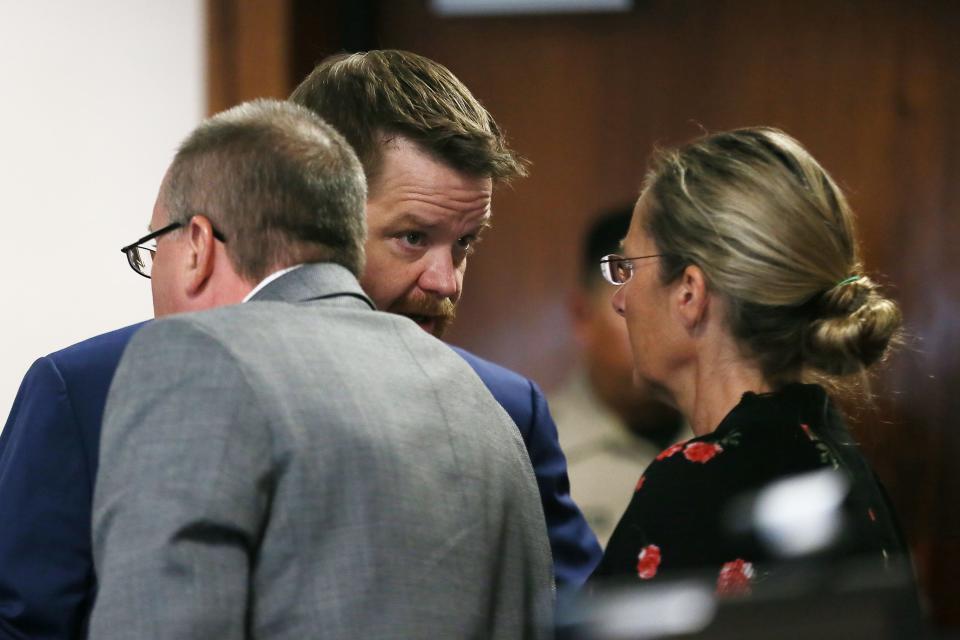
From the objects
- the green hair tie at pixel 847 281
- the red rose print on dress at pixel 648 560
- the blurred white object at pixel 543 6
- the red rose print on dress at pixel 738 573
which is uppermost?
the blurred white object at pixel 543 6

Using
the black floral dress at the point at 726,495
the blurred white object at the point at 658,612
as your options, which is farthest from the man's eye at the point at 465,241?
the blurred white object at the point at 658,612

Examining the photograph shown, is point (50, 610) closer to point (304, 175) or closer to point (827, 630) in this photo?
point (304, 175)

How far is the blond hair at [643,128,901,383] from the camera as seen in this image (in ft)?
4.55

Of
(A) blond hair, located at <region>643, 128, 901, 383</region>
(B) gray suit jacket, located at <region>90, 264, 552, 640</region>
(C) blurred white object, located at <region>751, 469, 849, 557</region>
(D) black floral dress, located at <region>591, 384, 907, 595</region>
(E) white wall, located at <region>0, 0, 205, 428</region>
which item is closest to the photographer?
(B) gray suit jacket, located at <region>90, 264, 552, 640</region>

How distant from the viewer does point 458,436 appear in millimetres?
1094

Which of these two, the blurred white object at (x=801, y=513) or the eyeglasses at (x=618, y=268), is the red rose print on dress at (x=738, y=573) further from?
the eyeglasses at (x=618, y=268)

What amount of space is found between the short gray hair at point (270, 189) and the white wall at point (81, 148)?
1170mm

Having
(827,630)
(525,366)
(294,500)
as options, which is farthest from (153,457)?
(525,366)

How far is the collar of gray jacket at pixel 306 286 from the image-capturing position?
42.5 inches

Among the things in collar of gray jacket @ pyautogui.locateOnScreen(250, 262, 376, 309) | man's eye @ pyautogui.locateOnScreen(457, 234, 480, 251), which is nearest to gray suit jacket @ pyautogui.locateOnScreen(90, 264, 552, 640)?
collar of gray jacket @ pyautogui.locateOnScreen(250, 262, 376, 309)

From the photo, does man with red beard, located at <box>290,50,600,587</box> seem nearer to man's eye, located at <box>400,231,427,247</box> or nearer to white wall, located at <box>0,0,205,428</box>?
man's eye, located at <box>400,231,427,247</box>

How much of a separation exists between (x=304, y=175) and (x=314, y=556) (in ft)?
1.09

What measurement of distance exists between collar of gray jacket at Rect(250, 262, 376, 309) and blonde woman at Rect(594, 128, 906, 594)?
39 centimetres

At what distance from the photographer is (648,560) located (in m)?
1.24
